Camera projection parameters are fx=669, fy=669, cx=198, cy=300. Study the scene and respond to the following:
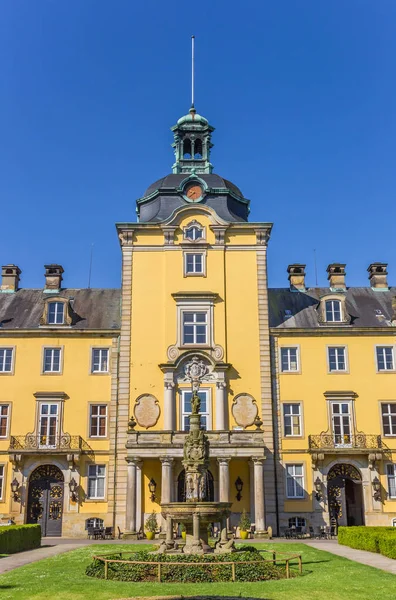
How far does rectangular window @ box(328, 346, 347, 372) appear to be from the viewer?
38.5m

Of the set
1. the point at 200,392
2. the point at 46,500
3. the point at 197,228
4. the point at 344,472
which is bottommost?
the point at 46,500

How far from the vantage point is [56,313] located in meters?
39.7

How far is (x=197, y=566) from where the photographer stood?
18.1 metres

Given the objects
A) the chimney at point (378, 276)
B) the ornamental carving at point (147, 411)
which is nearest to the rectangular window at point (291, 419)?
the ornamental carving at point (147, 411)

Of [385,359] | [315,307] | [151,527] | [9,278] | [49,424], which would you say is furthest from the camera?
[9,278]

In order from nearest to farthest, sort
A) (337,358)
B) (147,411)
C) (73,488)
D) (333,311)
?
(73,488) < (147,411) < (337,358) < (333,311)

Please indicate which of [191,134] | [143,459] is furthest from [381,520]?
[191,134]

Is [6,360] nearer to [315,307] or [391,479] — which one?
[315,307]

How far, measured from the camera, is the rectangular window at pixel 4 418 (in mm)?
36969

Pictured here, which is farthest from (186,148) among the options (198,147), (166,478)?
(166,478)

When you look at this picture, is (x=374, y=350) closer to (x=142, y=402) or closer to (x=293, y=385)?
(x=293, y=385)

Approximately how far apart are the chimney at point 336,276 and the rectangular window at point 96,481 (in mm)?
18345

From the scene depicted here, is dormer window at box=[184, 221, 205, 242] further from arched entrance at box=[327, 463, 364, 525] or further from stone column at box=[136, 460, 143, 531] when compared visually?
arched entrance at box=[327, 463, 364, 525]

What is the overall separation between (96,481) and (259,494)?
9.09 metres
